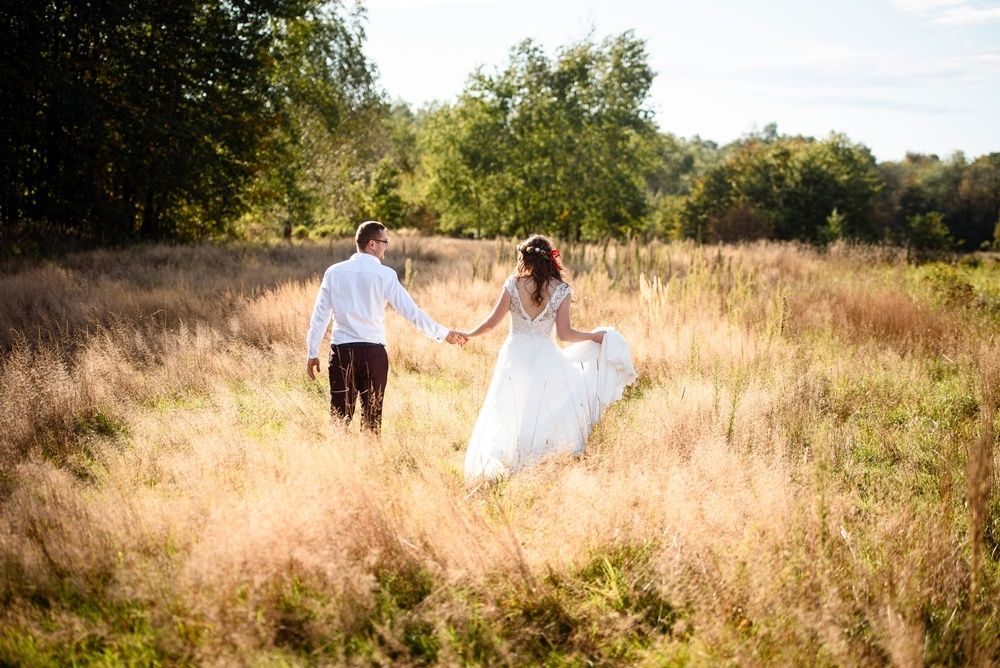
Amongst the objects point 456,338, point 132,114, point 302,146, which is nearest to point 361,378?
point 456,338

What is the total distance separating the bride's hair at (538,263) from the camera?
4.73 metres

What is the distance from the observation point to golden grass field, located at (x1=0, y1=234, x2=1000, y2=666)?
8.65 ft

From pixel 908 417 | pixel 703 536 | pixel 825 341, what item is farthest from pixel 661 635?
pixel 825 341

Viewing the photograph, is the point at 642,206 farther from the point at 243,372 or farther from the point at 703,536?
the point at 703,536

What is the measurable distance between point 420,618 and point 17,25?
55.6 ft

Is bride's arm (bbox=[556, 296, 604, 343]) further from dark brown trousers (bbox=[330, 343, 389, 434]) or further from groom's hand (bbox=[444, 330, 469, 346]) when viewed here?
dark brown trousers (bbox=[330, 343, 389, 434])

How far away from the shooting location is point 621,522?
11.0ft

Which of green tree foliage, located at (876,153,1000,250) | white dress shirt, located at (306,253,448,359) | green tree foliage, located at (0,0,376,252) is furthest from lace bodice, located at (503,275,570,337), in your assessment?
green tree foliage, located at (876,153,1000,250)

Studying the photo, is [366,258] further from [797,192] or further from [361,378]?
[797,192]

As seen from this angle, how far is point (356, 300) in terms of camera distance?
450 centimetres

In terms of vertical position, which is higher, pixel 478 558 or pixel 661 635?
pixel 478 558

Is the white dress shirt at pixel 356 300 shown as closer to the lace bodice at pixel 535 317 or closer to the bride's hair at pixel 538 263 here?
the lace bodice at pixel 535 317

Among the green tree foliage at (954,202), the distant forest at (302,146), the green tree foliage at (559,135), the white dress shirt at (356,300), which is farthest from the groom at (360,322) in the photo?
the green tree foliage at (954,202)

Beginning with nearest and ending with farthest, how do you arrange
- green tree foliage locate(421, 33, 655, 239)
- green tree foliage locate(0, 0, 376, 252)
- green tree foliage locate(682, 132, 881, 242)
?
1. green tree foliage locate(0, 0, 376, 252)
2. green tree foliage locate(421, 33, 655, 239)
3. green tree foliage locate(682, 132, 881, 242)
